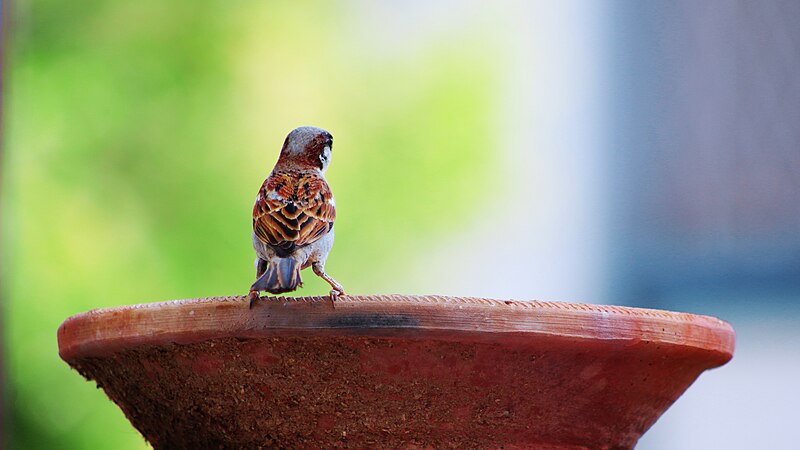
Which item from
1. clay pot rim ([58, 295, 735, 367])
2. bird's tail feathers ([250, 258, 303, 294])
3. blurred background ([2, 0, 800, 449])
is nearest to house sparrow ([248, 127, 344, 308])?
bird's tail feathers ([250, 258, 303, 294])

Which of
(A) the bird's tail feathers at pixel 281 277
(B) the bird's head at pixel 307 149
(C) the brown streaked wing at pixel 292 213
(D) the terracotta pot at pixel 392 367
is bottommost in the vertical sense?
(D) the terracotta pot at pixel 392 367

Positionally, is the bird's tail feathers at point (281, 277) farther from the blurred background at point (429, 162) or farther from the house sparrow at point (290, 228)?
the blurred background at point (429, 162)

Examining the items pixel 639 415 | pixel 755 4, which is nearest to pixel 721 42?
pixel 755 4

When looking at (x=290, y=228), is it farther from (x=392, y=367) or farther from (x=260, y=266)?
(x=392, y=367)

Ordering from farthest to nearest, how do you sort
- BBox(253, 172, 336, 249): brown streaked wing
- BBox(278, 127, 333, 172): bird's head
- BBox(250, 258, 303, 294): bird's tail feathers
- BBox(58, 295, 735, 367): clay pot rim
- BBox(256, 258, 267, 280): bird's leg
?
BBox(278, 127, 333, 172): bird's head < BBox(256, 258, 267, 280): bird's leg < BBox(253, 172, 336, 249): brown streaked wing < BBox(250, 258, 303, 294): bird's tail feathers < BBox(58, 295, 735, 367): clay pot rim

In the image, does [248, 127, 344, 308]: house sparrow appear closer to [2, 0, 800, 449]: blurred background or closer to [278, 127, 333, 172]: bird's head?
[278, 127, 333, 172]: bird's head

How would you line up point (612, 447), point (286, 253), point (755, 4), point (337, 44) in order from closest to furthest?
point (612, 447)
point (286, 253)
point (755, 4)
point (337, 44)

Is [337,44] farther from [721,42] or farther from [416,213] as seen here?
[721,42]

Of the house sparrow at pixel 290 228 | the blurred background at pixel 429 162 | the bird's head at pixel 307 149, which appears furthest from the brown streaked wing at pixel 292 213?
the blurred background at pixel 429 162
